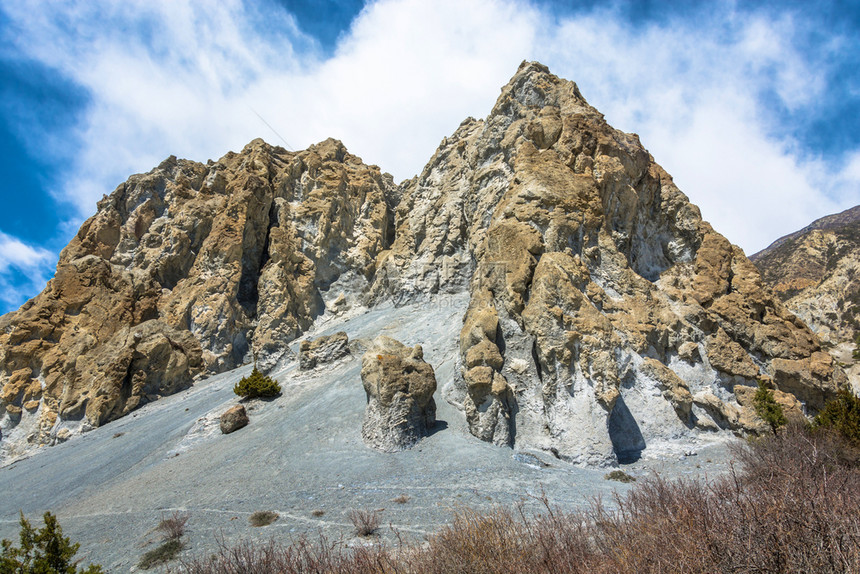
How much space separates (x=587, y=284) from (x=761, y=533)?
13.8 metres

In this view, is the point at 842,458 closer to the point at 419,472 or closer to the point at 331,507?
the point at 419,472

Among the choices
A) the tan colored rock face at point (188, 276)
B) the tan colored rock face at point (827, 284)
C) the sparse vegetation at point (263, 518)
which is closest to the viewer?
the sparse vegetation at point (263, 518)

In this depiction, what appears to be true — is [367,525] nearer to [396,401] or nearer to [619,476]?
[396,401]

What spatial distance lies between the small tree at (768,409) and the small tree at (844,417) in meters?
1.33

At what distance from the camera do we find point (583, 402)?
1415cm

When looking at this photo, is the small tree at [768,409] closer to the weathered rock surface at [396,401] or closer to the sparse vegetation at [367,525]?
the weathered rock surface at [396,401]

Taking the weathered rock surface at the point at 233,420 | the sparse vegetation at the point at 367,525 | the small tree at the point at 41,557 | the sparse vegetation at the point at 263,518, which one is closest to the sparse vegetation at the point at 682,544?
the small tree at the point at 41,557

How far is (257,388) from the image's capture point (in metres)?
21.1

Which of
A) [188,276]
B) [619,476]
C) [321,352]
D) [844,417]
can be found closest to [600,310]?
[619,476]

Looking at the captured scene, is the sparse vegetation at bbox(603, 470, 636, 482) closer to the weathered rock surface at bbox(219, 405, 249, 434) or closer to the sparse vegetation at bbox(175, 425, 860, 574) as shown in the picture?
the sparse vegetation at bbox(175, 425, 860, 574)

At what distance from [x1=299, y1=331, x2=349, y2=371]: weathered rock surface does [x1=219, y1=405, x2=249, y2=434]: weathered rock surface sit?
455 centimetres

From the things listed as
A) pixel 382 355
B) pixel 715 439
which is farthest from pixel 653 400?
pixel 382 355

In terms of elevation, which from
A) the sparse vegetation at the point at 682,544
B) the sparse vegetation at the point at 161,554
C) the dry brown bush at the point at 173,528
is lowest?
the sparse vegetation at the point at 161,554

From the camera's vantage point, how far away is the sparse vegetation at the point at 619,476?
469 inches
